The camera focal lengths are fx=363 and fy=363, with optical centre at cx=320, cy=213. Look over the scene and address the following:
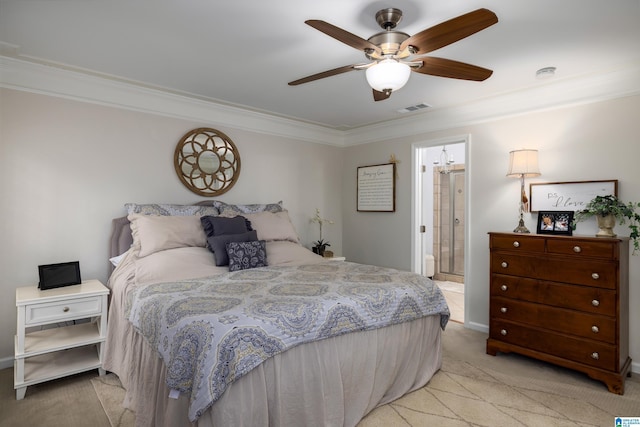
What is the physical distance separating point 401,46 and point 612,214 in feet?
7.11

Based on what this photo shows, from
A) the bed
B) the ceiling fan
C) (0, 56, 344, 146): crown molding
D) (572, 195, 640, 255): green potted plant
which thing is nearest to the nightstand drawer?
the bed

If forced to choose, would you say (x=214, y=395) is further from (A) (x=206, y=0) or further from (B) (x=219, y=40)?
(B) (x=219, y=40)

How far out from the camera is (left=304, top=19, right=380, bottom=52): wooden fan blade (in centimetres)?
166

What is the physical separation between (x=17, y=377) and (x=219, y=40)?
2576 millimetres

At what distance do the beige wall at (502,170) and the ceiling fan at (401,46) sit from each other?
1591mm

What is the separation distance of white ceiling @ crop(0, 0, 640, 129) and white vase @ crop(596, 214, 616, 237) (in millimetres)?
1186

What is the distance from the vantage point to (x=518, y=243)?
120 inches

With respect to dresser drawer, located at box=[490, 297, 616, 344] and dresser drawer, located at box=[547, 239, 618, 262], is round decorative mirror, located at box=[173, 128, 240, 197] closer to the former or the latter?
dresser drawer, located at box=[490, 297, 616, 344]

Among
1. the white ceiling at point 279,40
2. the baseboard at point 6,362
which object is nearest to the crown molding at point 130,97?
the white ceiling at point 279,40

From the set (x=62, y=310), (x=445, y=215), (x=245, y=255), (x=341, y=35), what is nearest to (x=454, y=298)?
(x=445, y=215)

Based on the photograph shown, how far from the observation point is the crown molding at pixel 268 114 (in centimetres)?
287

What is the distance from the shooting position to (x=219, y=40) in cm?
242

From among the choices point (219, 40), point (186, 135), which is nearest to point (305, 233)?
point (186, 135)

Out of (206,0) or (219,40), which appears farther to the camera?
(219,40)
